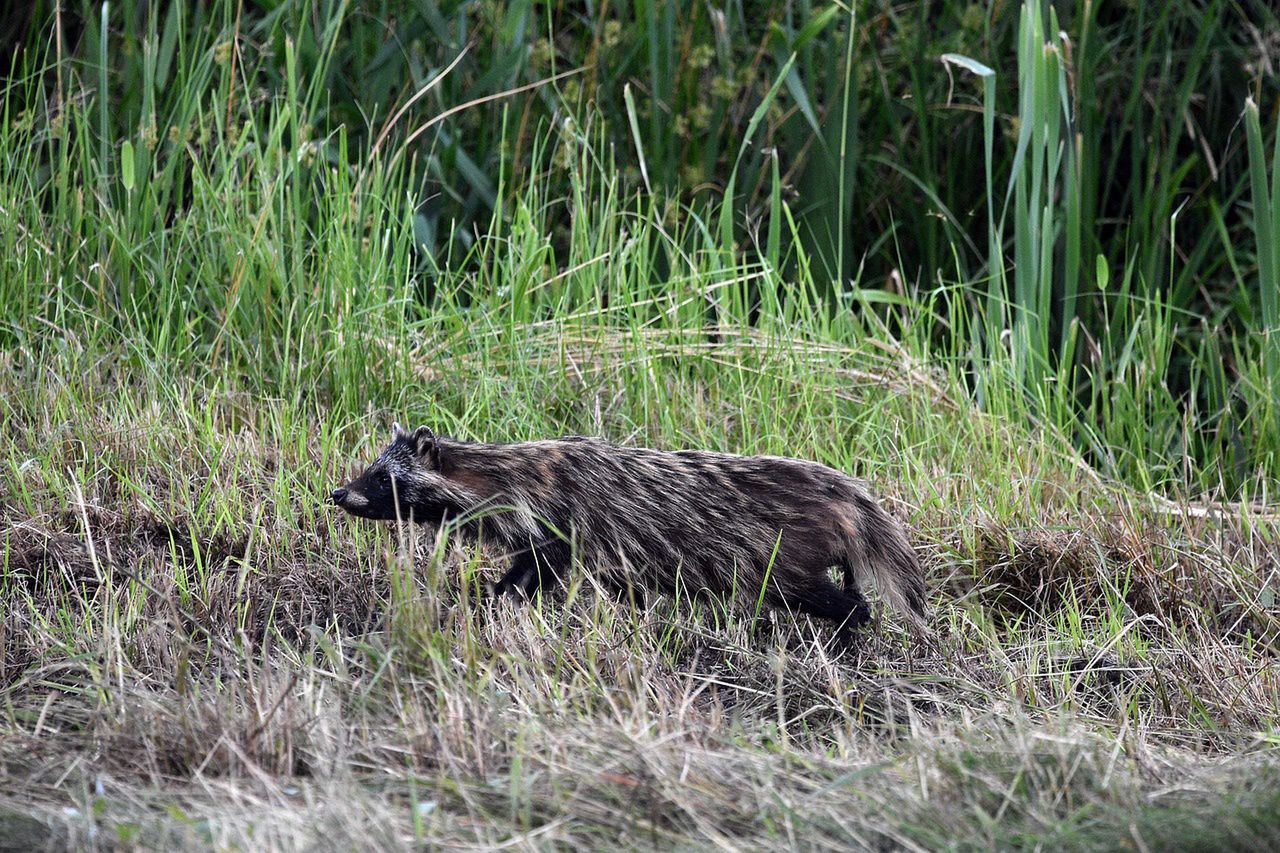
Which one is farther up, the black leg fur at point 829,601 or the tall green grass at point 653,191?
the tall green grass at point 653,191

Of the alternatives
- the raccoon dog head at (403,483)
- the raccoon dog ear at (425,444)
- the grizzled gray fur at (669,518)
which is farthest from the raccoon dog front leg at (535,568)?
the raccoon dog ear at (425,444)

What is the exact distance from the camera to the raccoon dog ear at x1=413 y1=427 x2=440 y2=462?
4016mm

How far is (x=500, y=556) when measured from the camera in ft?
14.5

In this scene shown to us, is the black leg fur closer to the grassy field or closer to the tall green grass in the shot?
the grassy field

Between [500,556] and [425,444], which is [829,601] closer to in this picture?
[500,556]

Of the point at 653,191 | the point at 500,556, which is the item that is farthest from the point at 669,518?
the point at 653,191

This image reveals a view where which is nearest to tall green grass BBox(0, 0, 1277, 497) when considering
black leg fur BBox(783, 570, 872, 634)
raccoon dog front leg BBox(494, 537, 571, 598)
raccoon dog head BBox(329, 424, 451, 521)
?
raccoon dog head BBox(329, 424, 451, 521)

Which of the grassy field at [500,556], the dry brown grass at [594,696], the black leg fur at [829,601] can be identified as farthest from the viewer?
the black leg fur at [829,601]

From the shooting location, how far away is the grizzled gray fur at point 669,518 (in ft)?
13.0

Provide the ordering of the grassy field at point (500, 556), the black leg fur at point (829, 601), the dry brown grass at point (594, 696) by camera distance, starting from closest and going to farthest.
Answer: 1. the dry brown grass at point (594, 696)
2. the grassy field at point (500, 556)
3. the black leg fur at point (829, 601)

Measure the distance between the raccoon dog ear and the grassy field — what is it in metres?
0.27

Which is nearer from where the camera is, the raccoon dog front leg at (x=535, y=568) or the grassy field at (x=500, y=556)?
the grassy field at (x=500, y=556)

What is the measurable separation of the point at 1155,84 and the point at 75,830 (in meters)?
6.42

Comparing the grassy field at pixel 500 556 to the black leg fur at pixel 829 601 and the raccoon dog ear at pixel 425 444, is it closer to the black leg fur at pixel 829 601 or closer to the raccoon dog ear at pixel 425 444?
the black leg fur at pixel 829 601
